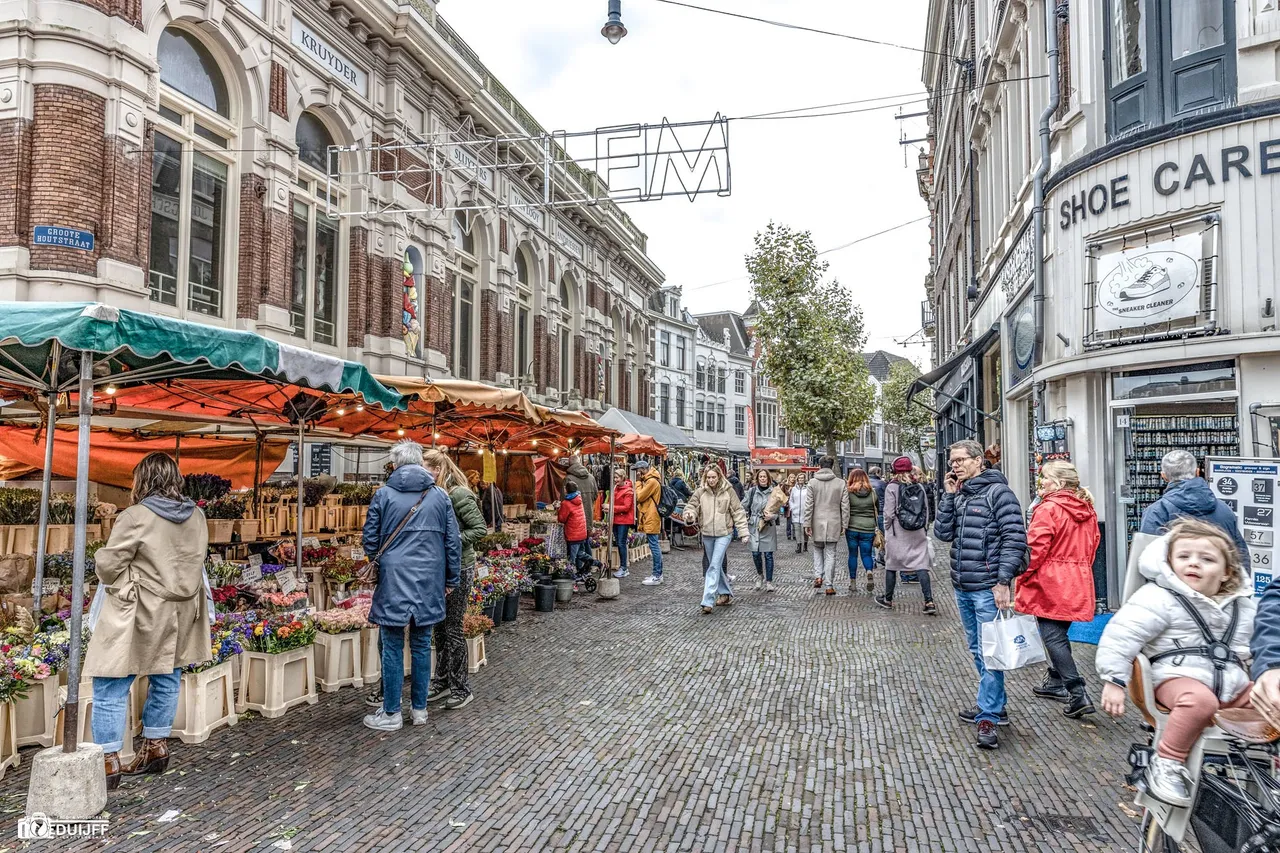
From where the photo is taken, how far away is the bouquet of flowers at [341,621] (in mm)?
6086

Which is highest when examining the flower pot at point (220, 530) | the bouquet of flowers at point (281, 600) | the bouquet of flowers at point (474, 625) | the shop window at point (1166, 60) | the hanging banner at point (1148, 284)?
the shop window at point (1166, 60)

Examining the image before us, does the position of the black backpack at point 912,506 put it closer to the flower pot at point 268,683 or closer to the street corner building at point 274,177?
the street corner building at point 274,177

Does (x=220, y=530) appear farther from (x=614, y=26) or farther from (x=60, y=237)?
(x=614, y=26)

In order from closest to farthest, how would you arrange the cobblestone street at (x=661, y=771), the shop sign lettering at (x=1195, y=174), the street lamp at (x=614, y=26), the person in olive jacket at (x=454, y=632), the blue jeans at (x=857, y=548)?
the cobblestone street at (x=661, y=771), the person in olive jacket at (x=454, y=632), the shop sign lettering at (x=1195, y=174), the street lamp at (x=614, y=26), the blue jeans at (x=857, y=548)

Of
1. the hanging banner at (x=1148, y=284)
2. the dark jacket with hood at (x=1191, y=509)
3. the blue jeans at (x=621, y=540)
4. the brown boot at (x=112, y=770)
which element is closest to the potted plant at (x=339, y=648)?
the brown boot at (x=112, y=770)

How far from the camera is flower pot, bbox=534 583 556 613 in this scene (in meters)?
9.65

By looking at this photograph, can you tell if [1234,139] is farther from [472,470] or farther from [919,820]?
[472,470]

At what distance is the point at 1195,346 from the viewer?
7.97m

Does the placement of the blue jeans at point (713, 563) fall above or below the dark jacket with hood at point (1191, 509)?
below

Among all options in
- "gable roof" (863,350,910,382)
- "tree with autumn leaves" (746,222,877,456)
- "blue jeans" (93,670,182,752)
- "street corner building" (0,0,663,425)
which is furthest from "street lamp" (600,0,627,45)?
"gable roof" (863,350,910,382)

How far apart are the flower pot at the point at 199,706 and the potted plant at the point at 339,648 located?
1002 millimetres

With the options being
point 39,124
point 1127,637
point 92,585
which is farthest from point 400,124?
point 1127,637

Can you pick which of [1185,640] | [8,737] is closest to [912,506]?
[1185,640]

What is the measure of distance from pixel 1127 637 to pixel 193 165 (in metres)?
14.6
